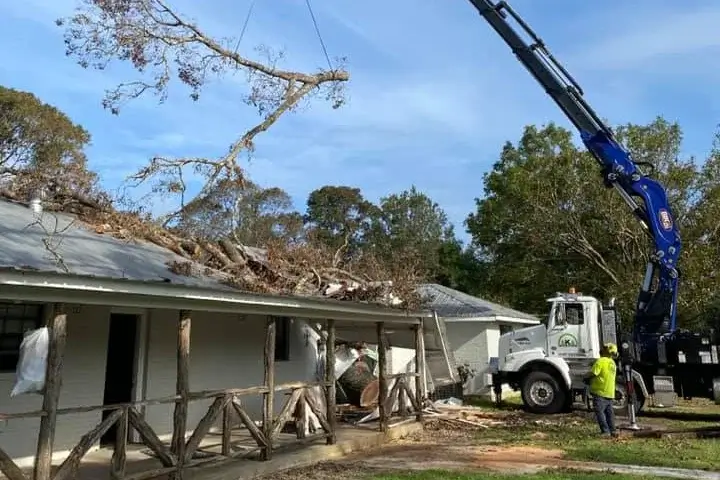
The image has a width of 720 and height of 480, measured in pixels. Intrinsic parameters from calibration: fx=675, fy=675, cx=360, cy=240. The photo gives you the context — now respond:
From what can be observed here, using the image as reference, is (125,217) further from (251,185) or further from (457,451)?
(457,451)

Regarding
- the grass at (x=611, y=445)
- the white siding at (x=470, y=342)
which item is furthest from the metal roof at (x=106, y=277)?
the white siding at (x=470, y=342)

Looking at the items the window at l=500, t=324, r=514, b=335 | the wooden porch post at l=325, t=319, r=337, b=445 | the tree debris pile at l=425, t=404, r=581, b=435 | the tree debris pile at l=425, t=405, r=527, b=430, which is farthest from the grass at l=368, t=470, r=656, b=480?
the window at l=500, t=324, r=514, b=335

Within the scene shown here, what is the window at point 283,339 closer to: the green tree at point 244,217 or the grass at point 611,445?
the green tree at point 244,217

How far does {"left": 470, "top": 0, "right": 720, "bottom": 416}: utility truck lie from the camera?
15.7m

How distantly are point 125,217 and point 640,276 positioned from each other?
20954 millimetres

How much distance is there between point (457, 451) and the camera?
1177 centimetres

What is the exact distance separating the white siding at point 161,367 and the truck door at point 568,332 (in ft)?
21.5

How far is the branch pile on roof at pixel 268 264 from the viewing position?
11.6 metres

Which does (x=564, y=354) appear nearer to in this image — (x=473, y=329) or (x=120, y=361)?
(x=473, y=329)

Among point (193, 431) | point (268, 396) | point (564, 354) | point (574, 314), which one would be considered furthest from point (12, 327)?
point (574, 314)

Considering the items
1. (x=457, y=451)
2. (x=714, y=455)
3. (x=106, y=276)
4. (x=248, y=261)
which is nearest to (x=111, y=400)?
(x=248, y=261)

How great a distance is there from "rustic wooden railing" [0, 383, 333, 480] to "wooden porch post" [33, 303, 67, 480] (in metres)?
0.11

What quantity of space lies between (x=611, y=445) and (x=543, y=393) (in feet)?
17.6

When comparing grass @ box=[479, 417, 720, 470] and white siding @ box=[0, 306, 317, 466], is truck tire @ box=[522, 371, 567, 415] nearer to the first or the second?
grass @ box=[479, 417, 720, 470]
